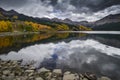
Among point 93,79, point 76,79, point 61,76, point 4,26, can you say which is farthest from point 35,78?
point 4,26

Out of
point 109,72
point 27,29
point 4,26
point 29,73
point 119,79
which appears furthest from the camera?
point 27,29

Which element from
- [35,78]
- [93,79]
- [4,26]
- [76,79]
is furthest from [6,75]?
[4,26]

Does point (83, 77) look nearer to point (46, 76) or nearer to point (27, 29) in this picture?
point (46, 76)

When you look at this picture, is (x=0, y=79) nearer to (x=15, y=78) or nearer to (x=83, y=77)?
(x=15, y=78)

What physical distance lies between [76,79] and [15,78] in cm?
375

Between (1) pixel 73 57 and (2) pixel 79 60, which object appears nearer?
(2) pixel 79 60

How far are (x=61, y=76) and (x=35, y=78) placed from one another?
5.84ft

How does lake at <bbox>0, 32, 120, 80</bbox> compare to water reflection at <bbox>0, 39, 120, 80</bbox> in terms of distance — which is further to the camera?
lake at <bbox>0, 32, 120, 80</bbox>

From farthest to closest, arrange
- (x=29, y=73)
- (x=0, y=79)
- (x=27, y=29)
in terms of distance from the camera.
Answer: (x=27, y=29) → (x=29, y=73) → (x=0, y=79)

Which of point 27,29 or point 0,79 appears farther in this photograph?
point 27,29

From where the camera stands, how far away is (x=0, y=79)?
403 inches

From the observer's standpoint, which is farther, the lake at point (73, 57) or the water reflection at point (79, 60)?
the lake at point (73, 57)

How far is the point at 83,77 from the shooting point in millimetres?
10984

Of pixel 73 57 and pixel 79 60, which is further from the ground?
pixel 79 60
